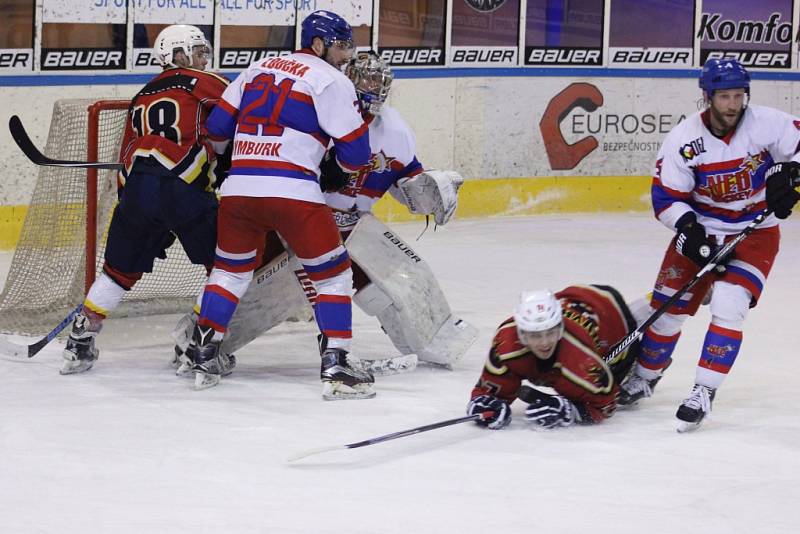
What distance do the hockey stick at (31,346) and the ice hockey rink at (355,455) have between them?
0.07m

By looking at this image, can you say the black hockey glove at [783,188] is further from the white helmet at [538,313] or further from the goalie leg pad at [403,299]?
the goalie leg pad at [403,299]

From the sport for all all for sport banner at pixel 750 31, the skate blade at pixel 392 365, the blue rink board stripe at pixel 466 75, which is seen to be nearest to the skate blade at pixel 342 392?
the skate blade at pixel 392 365

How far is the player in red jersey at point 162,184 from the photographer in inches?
174

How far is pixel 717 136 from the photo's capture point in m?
4.08

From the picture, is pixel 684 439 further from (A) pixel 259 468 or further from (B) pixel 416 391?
(A) pixel 259 468

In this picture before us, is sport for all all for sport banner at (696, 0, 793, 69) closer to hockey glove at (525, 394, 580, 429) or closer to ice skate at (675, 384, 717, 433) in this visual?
ice skate at (675, 384, 717, 433)

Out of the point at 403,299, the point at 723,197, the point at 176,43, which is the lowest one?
the point at 403,299

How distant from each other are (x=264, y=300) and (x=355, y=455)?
1198mm

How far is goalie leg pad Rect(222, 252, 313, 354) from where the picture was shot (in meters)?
4.71

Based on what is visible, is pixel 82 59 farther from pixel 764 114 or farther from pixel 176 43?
pixel 764 114

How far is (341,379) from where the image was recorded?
4.27 metres

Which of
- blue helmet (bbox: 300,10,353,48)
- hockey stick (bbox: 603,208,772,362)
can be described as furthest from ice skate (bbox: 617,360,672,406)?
blue helmet (bbox: 300,10,353,48)

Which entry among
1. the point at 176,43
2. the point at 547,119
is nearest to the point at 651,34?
the point at 547,119

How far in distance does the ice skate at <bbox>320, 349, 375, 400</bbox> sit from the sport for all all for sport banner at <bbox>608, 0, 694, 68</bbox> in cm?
531
